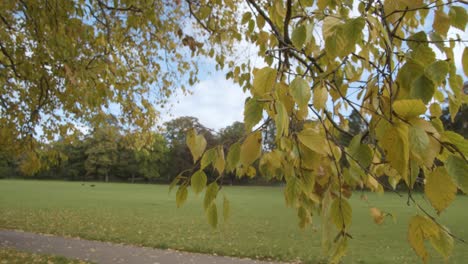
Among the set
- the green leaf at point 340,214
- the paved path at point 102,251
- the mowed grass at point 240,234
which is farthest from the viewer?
the mowed grass at point 240,234

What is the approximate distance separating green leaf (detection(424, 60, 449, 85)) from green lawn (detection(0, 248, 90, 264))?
755cm

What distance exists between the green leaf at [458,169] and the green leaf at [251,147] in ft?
1.53

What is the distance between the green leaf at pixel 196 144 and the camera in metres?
1.26

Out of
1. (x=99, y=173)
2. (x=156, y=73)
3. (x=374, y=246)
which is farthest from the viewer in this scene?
(x=99, y=173)

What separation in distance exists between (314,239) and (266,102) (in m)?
10.2

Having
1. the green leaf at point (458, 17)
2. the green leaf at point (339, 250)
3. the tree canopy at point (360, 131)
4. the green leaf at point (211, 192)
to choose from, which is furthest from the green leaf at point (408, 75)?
the green leaf at point (211, 192)

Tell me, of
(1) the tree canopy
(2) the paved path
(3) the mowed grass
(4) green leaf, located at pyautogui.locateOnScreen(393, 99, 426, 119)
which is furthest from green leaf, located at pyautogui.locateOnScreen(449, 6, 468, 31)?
(2) the paved path

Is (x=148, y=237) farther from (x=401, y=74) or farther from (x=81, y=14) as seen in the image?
(x=401, y=74)

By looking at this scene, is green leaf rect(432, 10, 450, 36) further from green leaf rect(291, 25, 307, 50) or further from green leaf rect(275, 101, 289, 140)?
green leaf rect(275, 101, 289, 140)

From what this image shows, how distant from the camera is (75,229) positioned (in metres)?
11.8

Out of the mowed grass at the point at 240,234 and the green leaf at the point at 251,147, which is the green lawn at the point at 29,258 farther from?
the green leaf at the point at 251,147

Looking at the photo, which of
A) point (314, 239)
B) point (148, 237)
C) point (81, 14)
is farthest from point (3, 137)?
point (314, 239)

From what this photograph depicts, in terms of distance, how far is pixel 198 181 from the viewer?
4.24ft

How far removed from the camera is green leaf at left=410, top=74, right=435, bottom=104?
3.23 feet
